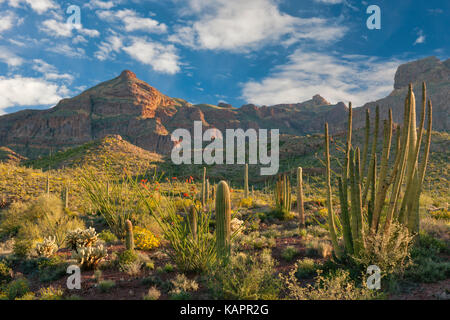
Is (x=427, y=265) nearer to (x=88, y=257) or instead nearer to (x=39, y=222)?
(x=88, y=257)

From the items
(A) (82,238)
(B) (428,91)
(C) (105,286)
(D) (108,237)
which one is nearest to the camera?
(C) (105,286)

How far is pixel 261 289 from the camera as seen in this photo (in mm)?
4566

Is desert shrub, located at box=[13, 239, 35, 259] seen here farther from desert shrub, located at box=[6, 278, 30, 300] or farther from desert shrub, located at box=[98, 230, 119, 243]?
desert shrub, located at box=[6, 278, 30, 300]

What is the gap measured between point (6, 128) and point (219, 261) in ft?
565

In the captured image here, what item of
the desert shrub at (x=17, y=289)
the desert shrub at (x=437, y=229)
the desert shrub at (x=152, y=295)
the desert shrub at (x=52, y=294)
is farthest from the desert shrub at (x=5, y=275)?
the desert shrub at (x=437, y=229)

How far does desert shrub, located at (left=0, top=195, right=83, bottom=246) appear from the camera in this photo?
914 centimetres

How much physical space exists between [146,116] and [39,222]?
150136mm

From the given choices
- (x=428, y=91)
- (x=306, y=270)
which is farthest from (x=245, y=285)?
(x=428, y=91)

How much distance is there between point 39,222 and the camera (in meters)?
10.1

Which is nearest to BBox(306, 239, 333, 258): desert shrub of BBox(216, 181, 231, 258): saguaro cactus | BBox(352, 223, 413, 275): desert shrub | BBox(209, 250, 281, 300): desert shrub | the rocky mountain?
BBox(352, 223, 413, 275): desert shrub

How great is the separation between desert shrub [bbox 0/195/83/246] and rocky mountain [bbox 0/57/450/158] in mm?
116392

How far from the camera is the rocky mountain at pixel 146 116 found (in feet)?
382

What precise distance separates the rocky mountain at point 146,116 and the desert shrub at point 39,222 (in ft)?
382
